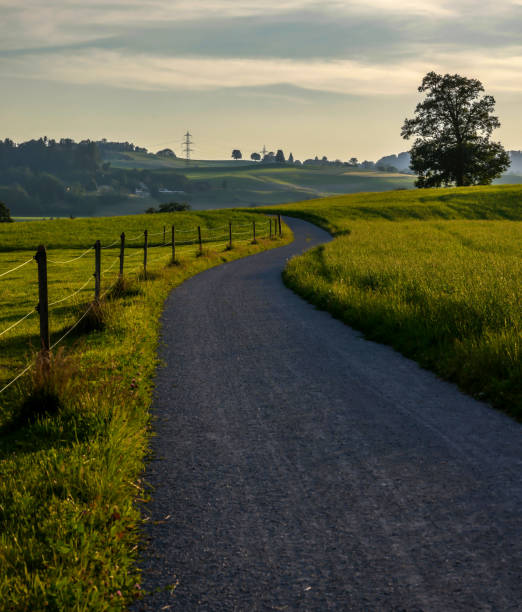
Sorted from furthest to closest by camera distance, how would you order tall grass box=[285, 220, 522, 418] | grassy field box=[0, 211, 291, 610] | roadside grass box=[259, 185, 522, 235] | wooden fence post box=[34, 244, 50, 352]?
roadside grass box=[259, 185, 522, 235]
tall grass box=[285, 220, 522, 418]
wooden fence post box=[34, 244, 50, 352]
grassy field box=[0, 211, 291, 610]

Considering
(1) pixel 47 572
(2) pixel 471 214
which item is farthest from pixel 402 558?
(2) pixel 471 214

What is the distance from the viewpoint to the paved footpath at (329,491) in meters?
3.90

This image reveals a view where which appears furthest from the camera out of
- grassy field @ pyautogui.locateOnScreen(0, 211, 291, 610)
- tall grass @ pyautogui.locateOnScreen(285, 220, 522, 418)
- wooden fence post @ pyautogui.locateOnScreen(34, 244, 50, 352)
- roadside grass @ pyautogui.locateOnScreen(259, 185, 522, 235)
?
roadside grass @ pyautogui.locateOnScreen(259, 185, 522, 235)

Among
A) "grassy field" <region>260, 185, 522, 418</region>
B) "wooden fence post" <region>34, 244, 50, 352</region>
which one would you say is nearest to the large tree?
"grassy field" <region>260, 185, 522, 418</region>

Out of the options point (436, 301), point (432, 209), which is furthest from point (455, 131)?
point (436, 301)

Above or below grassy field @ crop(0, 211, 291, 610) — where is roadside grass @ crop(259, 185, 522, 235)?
above

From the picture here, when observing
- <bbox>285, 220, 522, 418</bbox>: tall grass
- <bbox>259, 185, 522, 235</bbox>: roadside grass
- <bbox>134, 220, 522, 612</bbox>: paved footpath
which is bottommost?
<bbox>134, 220, 522, 612</bbox>: paved footpath

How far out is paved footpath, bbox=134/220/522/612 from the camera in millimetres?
3904

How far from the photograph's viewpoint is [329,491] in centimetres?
523

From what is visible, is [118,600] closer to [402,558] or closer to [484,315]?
[402,558]

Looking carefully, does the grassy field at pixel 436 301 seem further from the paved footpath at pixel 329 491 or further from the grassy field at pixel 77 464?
the grassy field at pixel 77 464

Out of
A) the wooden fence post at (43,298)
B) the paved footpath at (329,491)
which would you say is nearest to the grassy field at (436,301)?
the paved footpath at (329,491)

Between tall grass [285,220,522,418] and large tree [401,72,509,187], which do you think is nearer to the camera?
tall grass [285,220,522,418]

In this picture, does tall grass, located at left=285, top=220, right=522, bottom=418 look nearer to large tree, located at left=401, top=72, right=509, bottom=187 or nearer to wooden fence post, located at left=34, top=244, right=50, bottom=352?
wooden fence post, located at left=34, top=244, right=50, bottom=352
